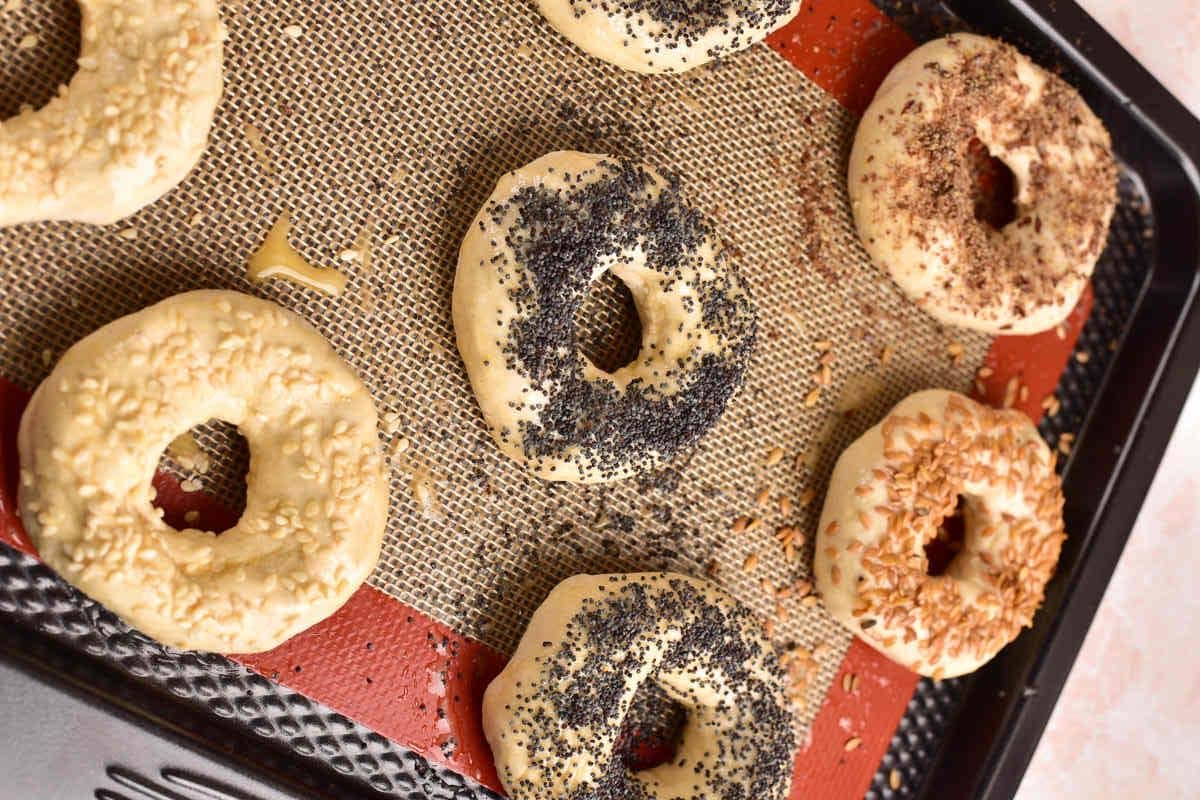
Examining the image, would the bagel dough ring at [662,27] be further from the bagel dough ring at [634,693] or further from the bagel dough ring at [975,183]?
the bagel dough ring at [634,693]

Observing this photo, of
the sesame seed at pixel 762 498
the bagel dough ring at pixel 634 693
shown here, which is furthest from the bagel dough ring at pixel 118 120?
the sesame seed at pixel 762 498

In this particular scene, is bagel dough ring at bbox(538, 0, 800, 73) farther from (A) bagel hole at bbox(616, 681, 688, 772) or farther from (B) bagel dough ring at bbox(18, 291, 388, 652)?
(A) bagel hole at bbox(616, 681, 688, 772)

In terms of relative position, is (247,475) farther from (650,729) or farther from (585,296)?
(650,729)

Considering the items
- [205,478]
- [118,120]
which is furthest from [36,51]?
[205,478]

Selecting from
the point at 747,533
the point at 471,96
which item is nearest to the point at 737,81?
the point at 471,96

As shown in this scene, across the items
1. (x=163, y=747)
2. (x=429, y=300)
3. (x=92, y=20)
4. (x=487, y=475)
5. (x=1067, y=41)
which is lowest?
(x=163, y=747)

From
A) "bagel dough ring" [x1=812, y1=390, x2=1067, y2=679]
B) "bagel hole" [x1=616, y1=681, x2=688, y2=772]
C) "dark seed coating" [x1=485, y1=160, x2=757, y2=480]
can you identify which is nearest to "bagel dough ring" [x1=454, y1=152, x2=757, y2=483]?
"dark seed coating" [x1=485, y1=160, x2=757, y2=480]

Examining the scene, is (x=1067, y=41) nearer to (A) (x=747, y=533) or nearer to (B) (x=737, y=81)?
(B) (x=737, y=81)
